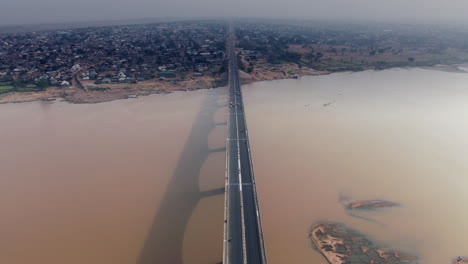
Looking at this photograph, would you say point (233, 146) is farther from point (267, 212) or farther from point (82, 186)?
point (82, 186)

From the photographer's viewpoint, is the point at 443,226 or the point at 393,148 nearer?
the point at 443,226

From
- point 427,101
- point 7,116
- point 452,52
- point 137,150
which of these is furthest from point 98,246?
point 452,52

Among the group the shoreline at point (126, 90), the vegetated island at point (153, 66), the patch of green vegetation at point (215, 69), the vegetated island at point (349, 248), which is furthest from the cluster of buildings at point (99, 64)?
the vegetated island at point (349, 248)

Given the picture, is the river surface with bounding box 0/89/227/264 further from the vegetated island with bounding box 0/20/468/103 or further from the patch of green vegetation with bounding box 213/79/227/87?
the patch of green vegetation with bounding box 213/79/227/87

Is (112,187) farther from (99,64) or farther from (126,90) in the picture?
(99,64)

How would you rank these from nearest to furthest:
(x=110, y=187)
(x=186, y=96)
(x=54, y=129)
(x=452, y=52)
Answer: (x=110, y=187) → (x=54, y=129) → (x=186, y=96) → (x=452, y=52)

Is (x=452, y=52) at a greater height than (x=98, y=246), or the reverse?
(x=452, y=52)

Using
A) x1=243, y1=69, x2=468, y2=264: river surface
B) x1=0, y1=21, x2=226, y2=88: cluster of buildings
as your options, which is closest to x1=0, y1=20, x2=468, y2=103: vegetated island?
x1=0, y1=21, x2=226, y2=88: cluster of buildings

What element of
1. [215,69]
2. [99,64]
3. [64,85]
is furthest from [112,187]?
[99,64]
